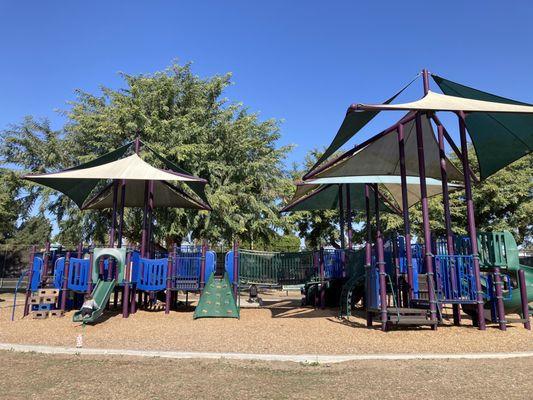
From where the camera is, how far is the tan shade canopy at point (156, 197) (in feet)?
59.1

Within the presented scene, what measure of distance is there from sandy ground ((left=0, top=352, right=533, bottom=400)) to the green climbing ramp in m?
5.72

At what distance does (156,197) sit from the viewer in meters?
19.1

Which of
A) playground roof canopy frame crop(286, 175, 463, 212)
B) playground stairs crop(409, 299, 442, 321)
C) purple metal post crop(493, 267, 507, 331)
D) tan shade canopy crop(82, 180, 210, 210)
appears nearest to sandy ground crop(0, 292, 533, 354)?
purple metal post crop(493, 267, 507, 331)

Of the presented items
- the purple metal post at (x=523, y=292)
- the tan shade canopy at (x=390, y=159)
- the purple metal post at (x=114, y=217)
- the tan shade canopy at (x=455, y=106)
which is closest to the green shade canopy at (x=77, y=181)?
the purple metal post at (x=114, y=217)

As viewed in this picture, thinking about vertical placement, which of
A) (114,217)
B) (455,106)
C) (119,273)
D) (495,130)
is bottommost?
(119,273)

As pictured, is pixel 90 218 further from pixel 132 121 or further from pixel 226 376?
pixel 226 376

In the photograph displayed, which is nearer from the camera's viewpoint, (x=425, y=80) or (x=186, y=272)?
(x=425, y=80)

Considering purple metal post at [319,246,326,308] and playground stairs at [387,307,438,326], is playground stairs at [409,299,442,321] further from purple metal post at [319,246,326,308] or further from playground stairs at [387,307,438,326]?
purple metal post at [319,246,326,308]

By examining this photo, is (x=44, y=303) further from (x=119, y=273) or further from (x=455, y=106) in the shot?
(x=455, y=106)

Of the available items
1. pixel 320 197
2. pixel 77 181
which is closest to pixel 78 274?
pixel 77 181

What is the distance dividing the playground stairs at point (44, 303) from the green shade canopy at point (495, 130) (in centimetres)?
1293

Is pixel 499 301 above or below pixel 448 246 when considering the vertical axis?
below

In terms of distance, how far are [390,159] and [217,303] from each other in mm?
7216

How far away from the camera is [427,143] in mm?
14289
